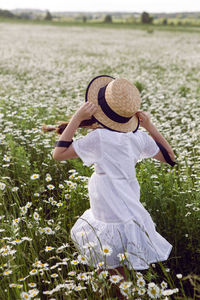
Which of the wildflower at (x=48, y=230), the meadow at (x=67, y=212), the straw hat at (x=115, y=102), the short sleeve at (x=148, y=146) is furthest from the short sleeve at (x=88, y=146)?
the wildflower at (x=48, y=230)

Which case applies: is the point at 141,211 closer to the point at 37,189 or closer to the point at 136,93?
the point at 136,93

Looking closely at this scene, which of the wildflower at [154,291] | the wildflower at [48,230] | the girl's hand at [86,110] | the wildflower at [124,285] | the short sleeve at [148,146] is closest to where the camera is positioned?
the wildflower at [124,285]

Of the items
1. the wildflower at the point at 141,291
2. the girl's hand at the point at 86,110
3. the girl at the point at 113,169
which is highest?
the girl's hand at the point at 86,110

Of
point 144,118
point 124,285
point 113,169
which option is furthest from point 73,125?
point 124,285

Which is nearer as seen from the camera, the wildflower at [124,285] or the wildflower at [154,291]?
the wildflower at [124,285]

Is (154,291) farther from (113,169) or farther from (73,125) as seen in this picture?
(73,125)

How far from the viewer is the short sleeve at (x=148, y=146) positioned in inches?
108

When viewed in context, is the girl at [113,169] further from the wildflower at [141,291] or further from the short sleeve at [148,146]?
the wildflower at [141,291]

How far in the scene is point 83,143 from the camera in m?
2.50

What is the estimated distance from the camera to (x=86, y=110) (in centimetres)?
245

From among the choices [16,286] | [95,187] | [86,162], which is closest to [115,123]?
[86,162]

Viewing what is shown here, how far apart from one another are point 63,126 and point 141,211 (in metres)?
1.00

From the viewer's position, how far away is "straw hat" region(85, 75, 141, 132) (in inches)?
94.1

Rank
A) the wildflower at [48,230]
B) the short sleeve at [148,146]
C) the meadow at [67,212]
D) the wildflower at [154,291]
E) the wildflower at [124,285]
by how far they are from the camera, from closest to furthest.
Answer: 1. the wildflower at [124,285]
2. the wildflower at [154,291]
3. the meadow at [67,212]
4. the short sleeve at [148,146]
5. the wildflower at [48,230]
